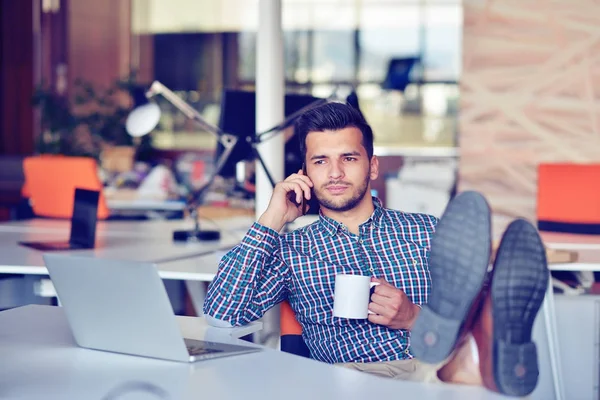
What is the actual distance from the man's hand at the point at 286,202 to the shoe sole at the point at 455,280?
0.73 m

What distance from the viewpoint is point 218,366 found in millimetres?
1410

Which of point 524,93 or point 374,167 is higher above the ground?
point 524,93

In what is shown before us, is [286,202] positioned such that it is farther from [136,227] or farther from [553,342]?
[136,227]

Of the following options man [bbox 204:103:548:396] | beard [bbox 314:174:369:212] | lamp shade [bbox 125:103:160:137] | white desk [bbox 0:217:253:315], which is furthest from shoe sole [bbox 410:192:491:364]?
lamp shade [bbox 125:103:160:137]

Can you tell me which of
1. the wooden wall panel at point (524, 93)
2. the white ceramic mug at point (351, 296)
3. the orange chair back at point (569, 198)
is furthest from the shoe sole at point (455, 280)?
the wooden wall panel at point (524, 93)

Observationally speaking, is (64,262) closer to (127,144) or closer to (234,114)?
(234,114)

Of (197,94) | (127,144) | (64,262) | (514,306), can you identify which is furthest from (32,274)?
(197,94)

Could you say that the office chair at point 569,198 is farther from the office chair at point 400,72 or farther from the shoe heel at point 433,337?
the office chair at point 400,72

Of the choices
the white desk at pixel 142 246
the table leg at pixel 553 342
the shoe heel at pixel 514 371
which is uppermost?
the shoe heel at pixel 514 371

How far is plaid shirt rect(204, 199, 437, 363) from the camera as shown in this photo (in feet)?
6.34

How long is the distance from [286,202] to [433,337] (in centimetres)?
82

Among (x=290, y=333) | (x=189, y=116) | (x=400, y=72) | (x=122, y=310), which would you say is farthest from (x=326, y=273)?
(x=400, y=72)

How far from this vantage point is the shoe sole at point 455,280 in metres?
1.26

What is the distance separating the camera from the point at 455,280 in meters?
1.28
